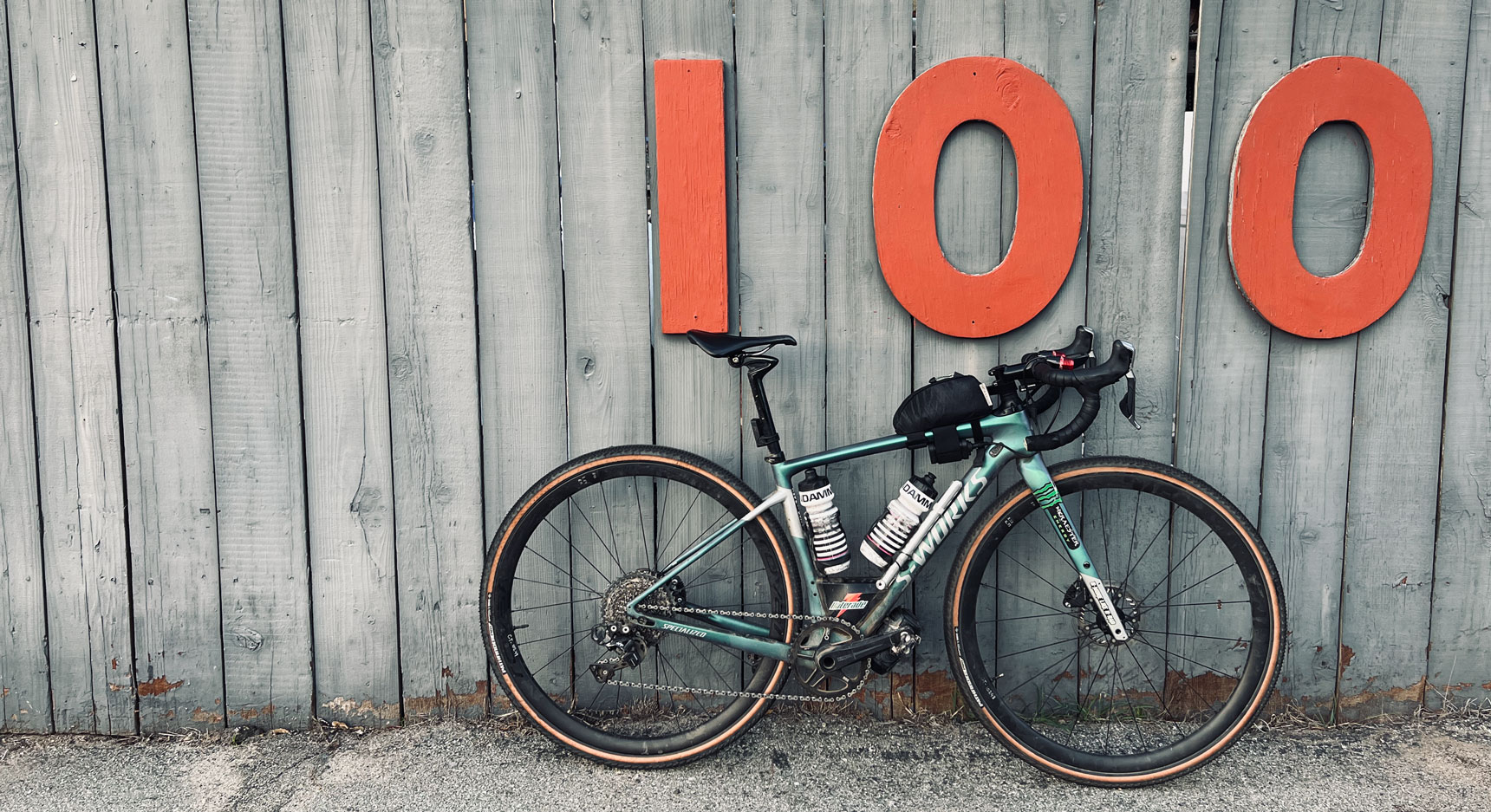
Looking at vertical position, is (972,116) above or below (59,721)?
above

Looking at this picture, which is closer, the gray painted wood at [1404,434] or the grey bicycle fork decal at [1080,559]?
the grey bicycle fork decal at [1080,559]

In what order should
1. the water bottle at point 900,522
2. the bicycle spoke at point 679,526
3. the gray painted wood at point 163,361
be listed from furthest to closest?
the bicycle spoke at point 679,526 < the gray painted wood at point 163,361 < the water bottle at point 900,522

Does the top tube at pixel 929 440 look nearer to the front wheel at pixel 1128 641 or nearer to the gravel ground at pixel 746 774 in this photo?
the front wheel at pixel 1128 641

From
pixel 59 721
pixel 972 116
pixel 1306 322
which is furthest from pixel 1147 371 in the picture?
pixel 59 721

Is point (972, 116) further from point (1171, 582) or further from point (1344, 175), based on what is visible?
point (1171, 582)

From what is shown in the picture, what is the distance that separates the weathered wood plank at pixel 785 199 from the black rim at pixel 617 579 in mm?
301

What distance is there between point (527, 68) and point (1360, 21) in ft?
7.11

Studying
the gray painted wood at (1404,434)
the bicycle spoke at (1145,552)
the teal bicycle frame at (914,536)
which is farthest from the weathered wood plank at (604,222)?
the gray painted wood at (1404,434)

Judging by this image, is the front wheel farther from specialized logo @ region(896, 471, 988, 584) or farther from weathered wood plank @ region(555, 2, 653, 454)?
weathered wood plank @ region(555, 2, 653, 454)

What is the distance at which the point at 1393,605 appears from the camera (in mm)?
2322

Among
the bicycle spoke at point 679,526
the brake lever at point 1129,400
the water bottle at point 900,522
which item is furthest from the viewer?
the bicycle spoke at point 679,526

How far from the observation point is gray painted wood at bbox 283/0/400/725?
214cm

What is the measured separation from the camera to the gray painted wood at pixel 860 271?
214cm

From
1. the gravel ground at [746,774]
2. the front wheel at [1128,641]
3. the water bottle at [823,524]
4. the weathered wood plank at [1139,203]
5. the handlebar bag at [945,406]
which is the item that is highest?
the weathered wood plank at [1139,203]
